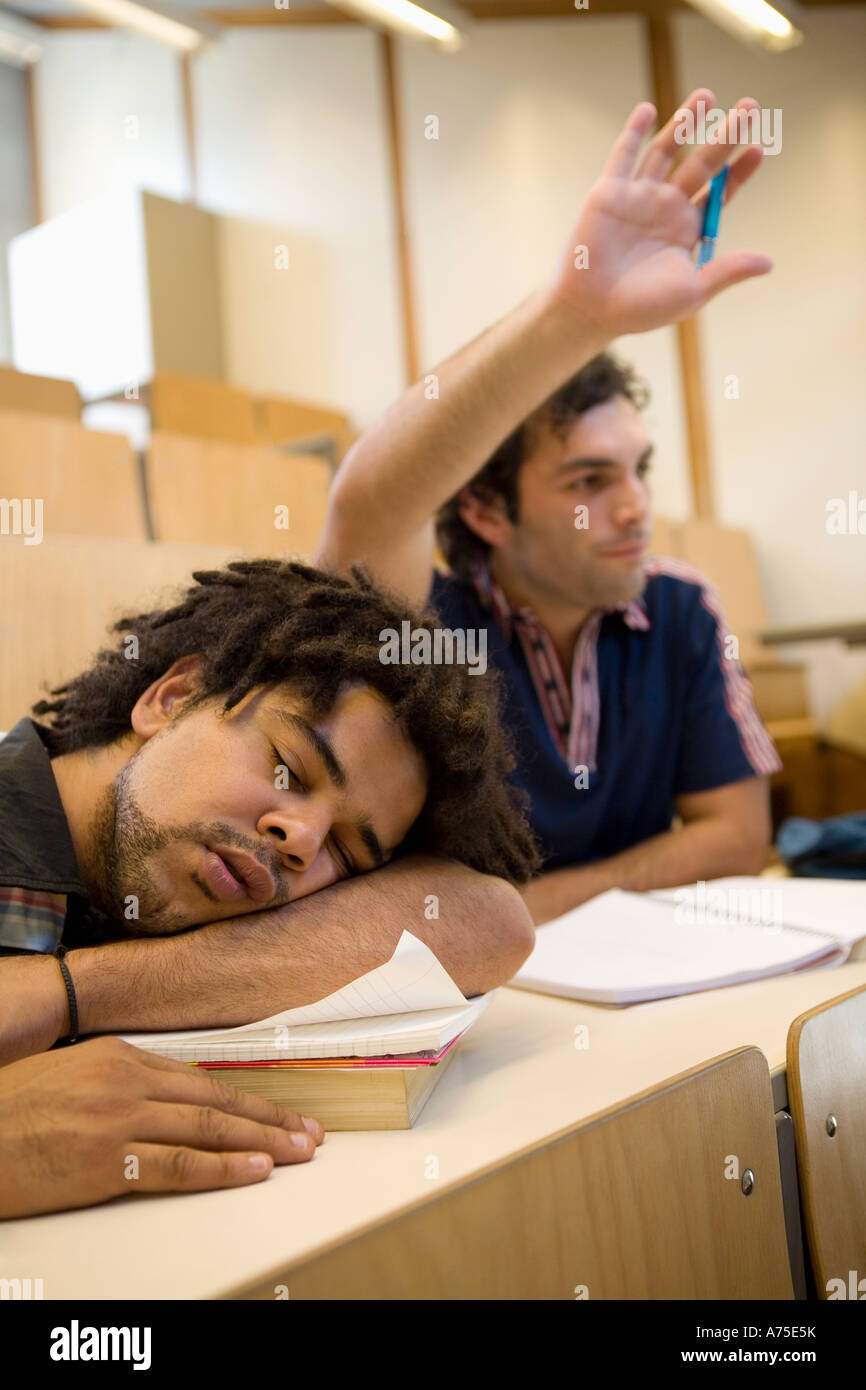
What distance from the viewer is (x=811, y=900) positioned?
1.24 m

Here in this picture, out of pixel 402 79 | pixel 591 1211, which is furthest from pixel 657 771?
pixel 402 79

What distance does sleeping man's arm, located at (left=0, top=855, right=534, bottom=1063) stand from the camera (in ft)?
2.55

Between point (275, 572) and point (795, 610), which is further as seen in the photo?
point (795, 610)

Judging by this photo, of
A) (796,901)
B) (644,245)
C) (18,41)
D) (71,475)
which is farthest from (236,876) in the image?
(18,41)

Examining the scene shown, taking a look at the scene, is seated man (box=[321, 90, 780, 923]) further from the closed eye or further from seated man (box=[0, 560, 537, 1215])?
the closed eye

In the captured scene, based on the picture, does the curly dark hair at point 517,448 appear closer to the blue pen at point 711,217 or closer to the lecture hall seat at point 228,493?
the blue pen at point 711,217

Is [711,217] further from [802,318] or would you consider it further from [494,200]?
[494,200]

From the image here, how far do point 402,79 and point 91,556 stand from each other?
534 cm

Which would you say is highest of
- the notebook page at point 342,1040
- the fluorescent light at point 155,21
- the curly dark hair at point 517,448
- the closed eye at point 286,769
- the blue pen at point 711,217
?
the fluorescent light at point 155,21

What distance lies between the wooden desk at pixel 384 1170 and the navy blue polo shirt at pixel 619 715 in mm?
739

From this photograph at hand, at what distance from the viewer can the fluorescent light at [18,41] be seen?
5.91 meters

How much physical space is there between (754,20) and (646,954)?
11.0ft

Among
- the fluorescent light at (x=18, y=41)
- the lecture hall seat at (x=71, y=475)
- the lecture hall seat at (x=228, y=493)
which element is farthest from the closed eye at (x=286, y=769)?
the fluorescent light at (x=18, y=41)
